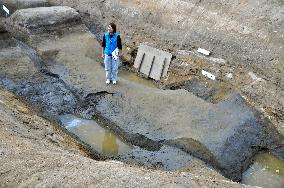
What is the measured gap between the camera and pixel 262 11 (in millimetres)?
11867

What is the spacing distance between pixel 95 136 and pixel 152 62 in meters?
3.55

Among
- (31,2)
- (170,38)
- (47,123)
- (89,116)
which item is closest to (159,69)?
(170,38)

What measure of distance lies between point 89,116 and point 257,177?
4.15 meters

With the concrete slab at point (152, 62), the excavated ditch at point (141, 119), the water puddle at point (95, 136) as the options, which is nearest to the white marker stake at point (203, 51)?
the concrete slab at point (152, 62)

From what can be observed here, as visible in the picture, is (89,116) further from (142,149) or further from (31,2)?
(31,2)

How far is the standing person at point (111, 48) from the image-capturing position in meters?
9.70

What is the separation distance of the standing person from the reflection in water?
1.75 m

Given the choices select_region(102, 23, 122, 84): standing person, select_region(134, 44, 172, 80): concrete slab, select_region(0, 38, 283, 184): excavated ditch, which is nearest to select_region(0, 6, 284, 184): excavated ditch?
select_region(0, 38, 283, 184): excavated ditch

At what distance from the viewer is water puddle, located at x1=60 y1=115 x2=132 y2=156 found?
→ 8.98 metres

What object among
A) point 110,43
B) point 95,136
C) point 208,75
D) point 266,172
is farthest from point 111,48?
→ point 266,172

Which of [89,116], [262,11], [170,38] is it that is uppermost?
[262,11]

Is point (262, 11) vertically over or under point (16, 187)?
over

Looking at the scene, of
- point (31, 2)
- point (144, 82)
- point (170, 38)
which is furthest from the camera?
point (31, 2)

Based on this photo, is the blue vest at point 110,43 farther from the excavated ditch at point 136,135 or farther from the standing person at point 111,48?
the excavated ditch at point 136,135
